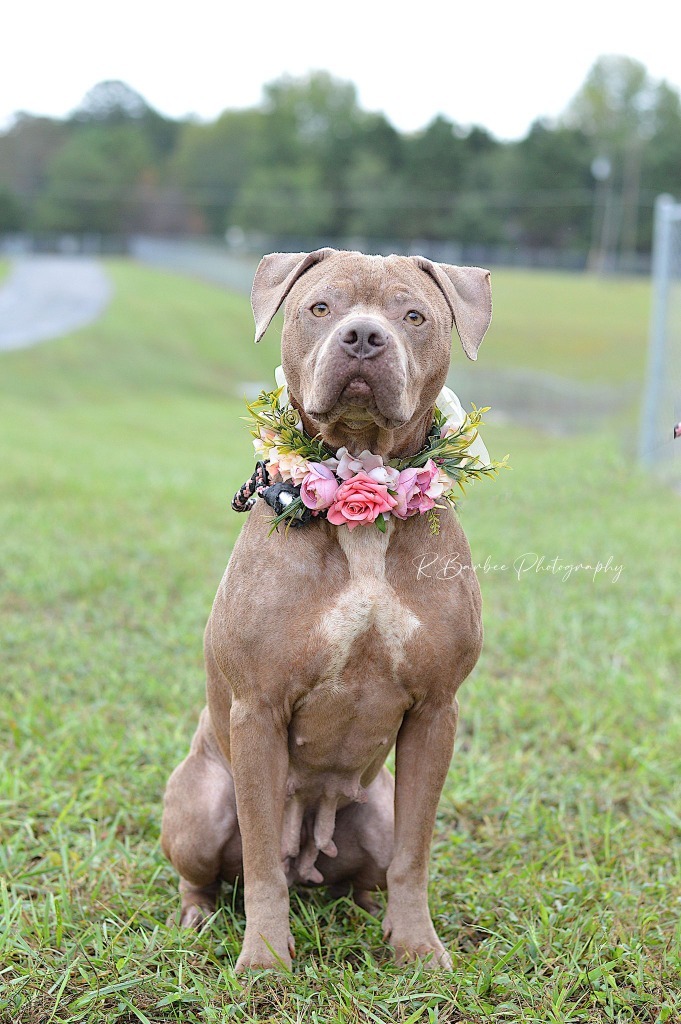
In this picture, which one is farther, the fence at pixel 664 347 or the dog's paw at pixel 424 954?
the fence at pixel 664 347

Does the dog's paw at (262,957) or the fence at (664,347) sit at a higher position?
the fence at (664,347)

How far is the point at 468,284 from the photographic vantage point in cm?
253

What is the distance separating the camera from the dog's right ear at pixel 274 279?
2477 millimetres

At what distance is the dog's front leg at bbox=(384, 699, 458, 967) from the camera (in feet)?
8.28

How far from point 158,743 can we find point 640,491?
5.33 metres

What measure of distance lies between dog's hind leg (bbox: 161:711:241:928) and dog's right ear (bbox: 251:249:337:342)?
1095mm

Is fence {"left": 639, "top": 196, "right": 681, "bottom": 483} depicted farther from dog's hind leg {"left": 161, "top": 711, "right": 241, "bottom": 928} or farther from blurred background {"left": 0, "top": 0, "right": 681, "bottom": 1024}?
dog's hind leg {"left": 161, "top": 711, "right": 241, "bottom": 928}

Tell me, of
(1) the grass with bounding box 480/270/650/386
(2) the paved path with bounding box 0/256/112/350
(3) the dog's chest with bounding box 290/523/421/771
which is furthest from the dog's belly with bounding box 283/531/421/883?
(1) the grass with bounding box 480/270/650/386

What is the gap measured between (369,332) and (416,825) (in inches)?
47.2

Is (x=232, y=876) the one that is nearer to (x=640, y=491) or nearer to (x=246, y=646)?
(x=246, y=646)

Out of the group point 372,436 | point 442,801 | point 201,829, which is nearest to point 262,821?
point 201,829

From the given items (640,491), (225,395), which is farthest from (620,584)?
(225,395)

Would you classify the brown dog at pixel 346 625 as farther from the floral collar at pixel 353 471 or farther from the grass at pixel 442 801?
the grass at pixel 442 801

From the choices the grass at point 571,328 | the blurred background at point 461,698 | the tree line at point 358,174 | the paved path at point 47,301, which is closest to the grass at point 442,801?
the blurred background at point 461,698
